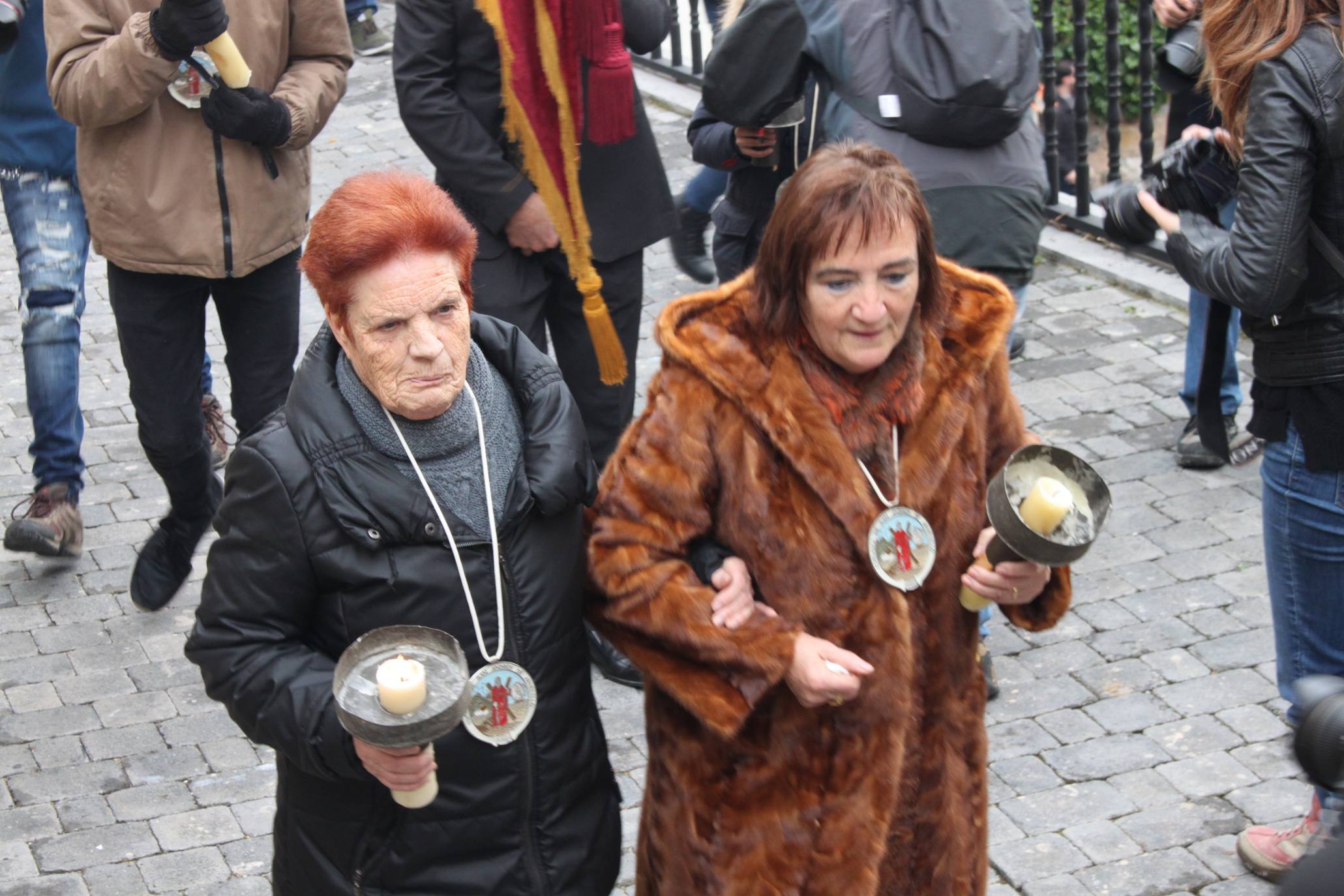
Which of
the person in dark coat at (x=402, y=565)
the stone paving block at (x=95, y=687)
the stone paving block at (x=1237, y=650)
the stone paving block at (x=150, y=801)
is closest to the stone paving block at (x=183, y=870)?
the stone paving block at (x=150, y=801)

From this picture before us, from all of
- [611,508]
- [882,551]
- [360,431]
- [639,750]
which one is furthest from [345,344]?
[639,750]

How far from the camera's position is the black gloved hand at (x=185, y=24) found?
189 inches

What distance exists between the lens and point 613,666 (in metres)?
5.46

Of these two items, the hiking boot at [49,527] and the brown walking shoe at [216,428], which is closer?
the hiking boot at [49,527]

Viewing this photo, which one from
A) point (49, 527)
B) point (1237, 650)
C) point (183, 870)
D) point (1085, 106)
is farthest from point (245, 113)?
point (1085, 106)

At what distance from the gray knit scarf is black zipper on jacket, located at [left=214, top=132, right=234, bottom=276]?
95.7 inches

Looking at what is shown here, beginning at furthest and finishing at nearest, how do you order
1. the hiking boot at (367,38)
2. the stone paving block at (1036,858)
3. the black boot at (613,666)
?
the hiking boot at (367,38) < the black boot at (613,666) < the stone paving block at (1036,858)

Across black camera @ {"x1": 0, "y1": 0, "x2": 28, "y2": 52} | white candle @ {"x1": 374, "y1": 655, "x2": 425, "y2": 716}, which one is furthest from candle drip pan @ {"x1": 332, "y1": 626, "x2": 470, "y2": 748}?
black camera @ {"x1": 0, "y1": 0, "x2": 28, "y2": 52}

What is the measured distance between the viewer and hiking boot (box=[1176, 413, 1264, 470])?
6.52m

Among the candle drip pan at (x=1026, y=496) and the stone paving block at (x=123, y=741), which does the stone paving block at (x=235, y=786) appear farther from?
the candle drip pan at (x=1026, y=496)

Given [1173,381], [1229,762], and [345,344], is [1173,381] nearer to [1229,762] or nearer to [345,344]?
[1229,762]

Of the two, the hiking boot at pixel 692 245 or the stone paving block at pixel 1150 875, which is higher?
the hiking boot at pixel 692 245

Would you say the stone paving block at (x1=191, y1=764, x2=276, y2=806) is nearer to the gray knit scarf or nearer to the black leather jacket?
the gray knit scarf

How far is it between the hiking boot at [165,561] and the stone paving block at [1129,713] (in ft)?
9.96
